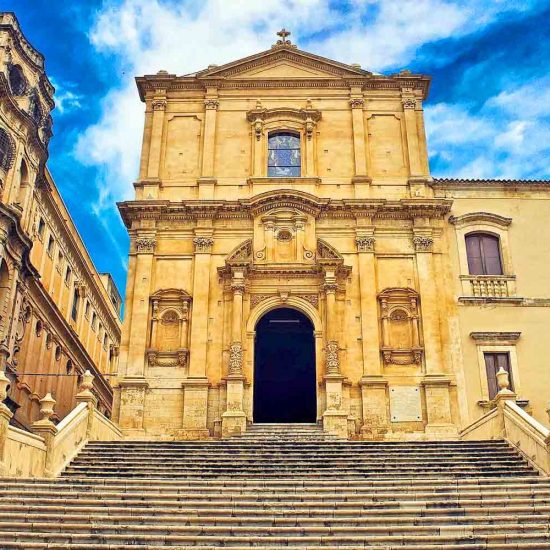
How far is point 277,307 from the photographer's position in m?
25.4

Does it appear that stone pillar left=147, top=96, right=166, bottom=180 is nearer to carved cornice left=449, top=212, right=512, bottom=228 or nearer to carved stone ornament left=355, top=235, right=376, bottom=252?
carved stone ornament left=355, top=235, right=376, bottom=252

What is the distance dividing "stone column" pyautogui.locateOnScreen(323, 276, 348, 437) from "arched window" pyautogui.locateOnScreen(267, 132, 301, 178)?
5011 millimetres

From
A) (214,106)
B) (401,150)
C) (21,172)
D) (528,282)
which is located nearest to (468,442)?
(528,282)

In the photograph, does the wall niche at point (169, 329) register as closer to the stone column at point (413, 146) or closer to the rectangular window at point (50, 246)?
the stone column at point (413, 146)

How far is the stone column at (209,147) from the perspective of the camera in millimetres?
27109

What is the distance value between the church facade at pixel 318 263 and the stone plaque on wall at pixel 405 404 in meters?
0.05

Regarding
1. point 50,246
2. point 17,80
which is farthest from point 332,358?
point 17,80

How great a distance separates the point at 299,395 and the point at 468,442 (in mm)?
11684

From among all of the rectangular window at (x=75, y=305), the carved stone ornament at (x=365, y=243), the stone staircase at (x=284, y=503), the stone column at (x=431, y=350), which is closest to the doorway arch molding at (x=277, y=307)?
the carved stone ornament at (x=365, y=243)

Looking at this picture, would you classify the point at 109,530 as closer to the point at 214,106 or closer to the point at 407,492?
the point at 407,492

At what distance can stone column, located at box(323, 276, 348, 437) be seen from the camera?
2281 centimetres

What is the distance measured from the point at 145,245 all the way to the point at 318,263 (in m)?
6.19

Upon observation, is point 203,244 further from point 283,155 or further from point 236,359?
point 283,155

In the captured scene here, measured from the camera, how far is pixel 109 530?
12.0 metres
